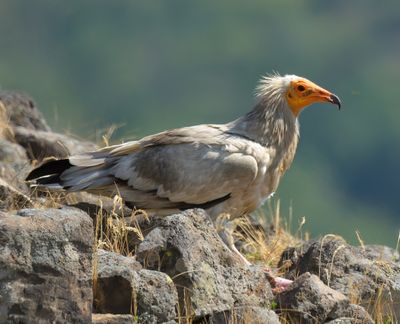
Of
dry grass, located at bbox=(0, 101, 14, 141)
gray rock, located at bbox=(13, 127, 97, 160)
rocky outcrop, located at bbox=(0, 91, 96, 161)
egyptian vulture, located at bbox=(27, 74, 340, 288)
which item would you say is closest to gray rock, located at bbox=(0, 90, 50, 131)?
rocky outcrop, located at bbox=(0, 91, 96, 161)

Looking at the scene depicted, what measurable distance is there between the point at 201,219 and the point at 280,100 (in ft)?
12.0

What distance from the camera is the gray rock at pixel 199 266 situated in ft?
26.0

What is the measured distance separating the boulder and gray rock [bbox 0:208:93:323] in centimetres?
180

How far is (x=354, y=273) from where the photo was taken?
30.2ft

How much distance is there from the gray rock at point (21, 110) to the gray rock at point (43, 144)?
76cm

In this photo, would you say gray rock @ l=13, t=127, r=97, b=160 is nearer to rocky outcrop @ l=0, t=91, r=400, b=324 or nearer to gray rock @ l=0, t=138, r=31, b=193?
gray rock @ l=0, t=138, r=31, b=193

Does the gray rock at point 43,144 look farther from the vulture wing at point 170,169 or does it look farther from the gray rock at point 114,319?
the gray rock at point 114,319

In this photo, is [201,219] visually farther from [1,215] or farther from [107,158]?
[107,158]

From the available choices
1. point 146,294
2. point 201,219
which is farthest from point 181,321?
point 201,219

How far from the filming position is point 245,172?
10.7m

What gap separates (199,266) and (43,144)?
6205 mm

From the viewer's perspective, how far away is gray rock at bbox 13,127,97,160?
542 inches

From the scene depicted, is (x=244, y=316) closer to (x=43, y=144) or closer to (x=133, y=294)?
(x=133, y=294)

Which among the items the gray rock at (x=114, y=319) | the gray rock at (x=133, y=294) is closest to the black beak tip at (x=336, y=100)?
the gray rock at (x=133, y=294)
